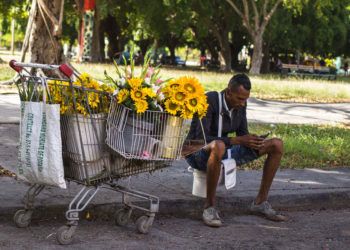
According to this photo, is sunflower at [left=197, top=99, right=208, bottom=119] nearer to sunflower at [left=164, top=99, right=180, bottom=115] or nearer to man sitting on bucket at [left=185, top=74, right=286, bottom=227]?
sunflower at [left=164, top=99, right=180, bottom=115]

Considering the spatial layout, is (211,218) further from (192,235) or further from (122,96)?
(122,96)

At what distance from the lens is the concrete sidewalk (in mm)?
6309

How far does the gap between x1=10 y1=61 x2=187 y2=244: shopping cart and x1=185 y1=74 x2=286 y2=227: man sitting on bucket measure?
71 centimetres

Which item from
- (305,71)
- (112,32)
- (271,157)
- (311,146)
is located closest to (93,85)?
(271,157)

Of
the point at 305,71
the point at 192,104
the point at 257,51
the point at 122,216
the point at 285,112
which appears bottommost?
the point at 122,216

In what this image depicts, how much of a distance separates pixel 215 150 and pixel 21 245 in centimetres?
199

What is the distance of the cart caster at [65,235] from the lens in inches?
206

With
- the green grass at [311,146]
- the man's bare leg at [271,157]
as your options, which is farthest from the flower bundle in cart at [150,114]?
the green grass at [311,146]

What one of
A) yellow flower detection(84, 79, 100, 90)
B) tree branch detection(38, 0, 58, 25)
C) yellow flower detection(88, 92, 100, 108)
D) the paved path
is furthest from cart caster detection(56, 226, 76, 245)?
tree branch detection(38, 0, 58, 25)

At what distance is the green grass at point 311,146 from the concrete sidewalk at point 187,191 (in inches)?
18.2

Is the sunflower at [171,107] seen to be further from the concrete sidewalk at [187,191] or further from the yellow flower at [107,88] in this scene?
the concrete sidewalk at [187,191]

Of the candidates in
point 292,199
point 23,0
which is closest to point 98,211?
point 292,199

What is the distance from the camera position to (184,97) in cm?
548

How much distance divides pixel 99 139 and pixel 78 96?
395 millimetres
